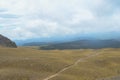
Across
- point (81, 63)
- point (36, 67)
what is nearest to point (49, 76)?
point (36, 67)

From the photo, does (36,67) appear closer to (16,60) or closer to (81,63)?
(16,60)

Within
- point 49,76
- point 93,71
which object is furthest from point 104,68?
point 49,76

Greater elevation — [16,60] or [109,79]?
[16,60]

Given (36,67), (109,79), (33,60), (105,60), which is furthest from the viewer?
(105,60)

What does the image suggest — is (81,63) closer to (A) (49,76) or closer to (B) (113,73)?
(B) (113,73)

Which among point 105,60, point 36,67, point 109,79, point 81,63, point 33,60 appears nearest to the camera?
point 109,79

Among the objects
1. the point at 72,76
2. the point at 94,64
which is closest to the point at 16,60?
the point at 72,76

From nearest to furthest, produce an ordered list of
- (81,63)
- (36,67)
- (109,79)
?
(109,79), (36,67), (81,63)

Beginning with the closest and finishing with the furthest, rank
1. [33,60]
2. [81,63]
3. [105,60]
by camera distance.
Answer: [33,60]
[81,63]
[105,60]

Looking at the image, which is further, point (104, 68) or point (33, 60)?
point (104, 68)

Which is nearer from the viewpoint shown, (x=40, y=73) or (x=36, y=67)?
(x=40, y=73)
